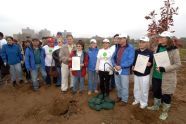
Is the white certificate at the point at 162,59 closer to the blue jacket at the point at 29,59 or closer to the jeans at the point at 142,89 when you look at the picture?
the jeans at the point at 142,89

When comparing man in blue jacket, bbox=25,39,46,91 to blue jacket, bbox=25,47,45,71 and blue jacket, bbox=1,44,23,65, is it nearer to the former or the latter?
blue jacket, bbox=25,47,45,71

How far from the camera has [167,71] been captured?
17.3ft

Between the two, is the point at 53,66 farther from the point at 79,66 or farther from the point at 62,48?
the point at 79,66

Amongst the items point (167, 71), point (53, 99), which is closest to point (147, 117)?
point (167, 71)

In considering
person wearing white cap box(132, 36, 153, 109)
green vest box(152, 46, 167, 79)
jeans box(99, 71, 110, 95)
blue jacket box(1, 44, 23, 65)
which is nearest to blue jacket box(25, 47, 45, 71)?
blue jacket box(1, 44, 23, 65)

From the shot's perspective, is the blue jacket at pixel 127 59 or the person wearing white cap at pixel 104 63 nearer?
the blue jacket at pixel 127 59

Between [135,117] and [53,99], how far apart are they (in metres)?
3.01

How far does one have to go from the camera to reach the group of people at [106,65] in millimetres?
5395

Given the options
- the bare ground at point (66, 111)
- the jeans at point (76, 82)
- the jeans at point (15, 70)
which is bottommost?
the bare ground at point (66, 111)

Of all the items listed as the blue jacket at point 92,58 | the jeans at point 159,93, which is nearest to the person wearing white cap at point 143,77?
the jeans at point 159,93

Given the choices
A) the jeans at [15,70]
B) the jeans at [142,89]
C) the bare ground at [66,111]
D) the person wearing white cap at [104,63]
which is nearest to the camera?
the bare ground at [66,111]

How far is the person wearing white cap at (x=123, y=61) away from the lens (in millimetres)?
6066

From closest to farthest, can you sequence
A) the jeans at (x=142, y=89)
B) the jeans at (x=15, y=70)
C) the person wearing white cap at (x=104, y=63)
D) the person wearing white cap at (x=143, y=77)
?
the person wearing white cap at (x=143, y=77), the jeans at (x=142, y=89), the person wearing white cap at (x=104, y=63), the jeans at (x=15, y=70)

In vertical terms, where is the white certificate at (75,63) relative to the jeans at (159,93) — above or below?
above
